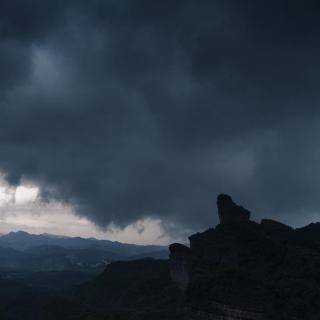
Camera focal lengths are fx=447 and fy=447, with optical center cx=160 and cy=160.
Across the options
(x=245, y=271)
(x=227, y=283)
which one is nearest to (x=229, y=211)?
(x=245, y=271)

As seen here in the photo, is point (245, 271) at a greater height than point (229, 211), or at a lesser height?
lesser

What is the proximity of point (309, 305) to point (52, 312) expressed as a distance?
7895cm

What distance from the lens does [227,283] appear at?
7525cm

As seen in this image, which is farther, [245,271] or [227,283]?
[245,271]

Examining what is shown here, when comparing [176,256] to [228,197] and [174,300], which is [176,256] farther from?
[228,197]

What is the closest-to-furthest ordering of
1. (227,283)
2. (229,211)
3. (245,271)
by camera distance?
1. (227,283)
2. (245,271)
3. (229,211)

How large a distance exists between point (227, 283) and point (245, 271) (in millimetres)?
13920

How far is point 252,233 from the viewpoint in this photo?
416ft

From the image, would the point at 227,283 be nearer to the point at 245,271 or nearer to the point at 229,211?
the point at 245,271

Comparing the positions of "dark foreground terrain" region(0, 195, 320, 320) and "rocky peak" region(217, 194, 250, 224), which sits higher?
"rocky peak" region(217, 194, 250, 224)

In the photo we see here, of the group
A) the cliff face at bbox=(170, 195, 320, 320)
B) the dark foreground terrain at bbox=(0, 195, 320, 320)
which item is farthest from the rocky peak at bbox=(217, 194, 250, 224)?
the dark foreground terrain at bbox=(0, 195, 320, 320)

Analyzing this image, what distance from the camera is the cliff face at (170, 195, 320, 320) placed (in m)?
71.6

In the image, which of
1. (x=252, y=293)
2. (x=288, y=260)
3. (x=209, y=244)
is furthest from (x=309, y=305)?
(x=209, y=244)

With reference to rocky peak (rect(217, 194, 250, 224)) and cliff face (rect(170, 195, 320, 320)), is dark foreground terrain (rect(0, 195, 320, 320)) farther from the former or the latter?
rocky peak (rect(217, 194, 250, 224))
